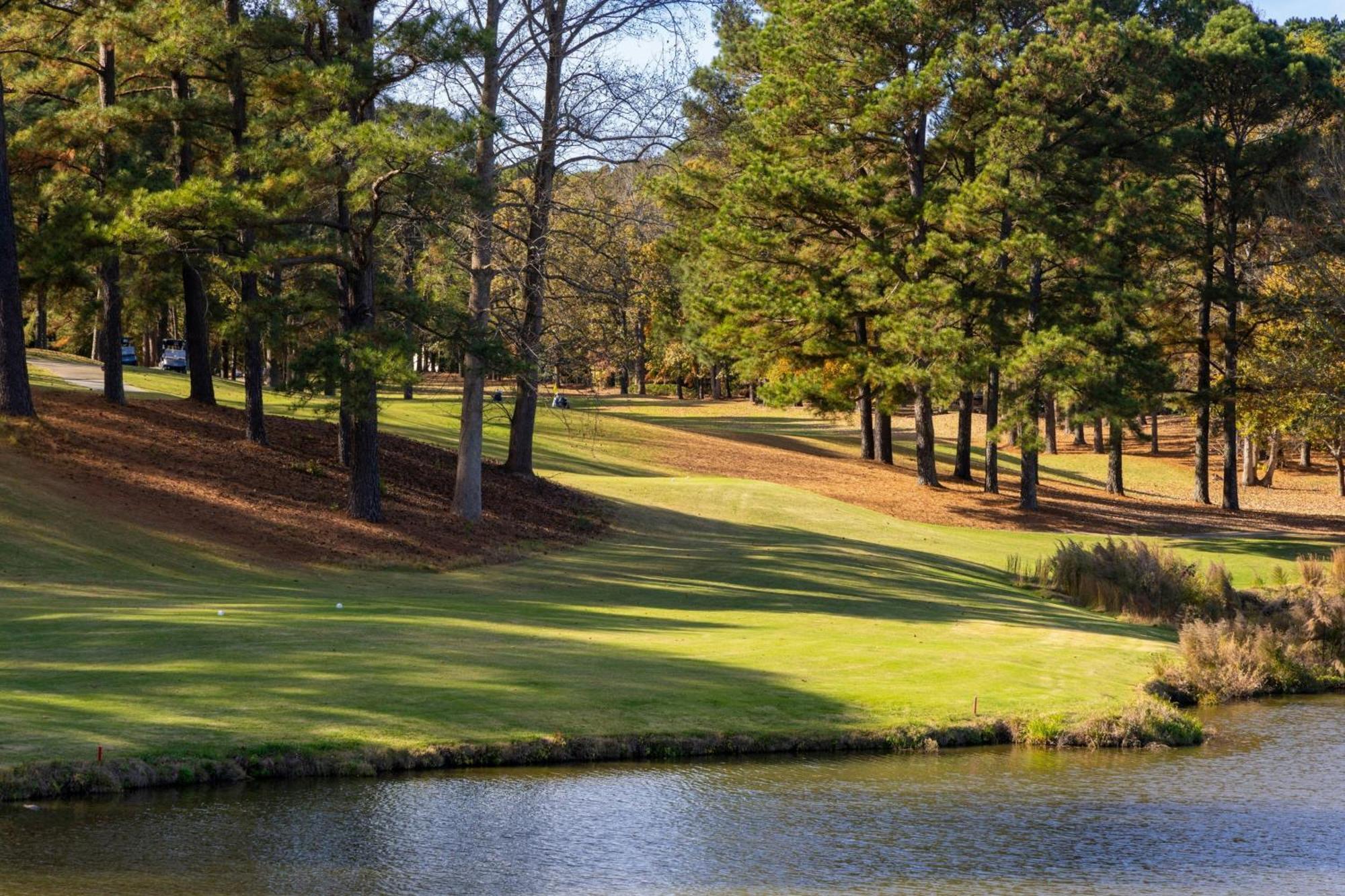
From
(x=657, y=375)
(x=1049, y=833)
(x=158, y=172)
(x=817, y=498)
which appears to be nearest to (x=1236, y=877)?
(x=1049, y=833)

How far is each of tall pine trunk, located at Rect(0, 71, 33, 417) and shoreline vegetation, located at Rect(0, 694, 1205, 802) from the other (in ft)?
51.6

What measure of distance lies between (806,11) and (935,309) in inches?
415

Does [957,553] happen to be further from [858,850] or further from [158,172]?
[858,850]

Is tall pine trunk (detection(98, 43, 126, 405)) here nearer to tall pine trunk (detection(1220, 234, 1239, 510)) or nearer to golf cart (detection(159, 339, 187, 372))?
tall pine trunk (detection(1220, 234, 1239, 510))

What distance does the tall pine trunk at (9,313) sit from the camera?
1006 inches

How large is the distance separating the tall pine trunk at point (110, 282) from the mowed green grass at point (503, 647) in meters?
6.11

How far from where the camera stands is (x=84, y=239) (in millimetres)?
24547

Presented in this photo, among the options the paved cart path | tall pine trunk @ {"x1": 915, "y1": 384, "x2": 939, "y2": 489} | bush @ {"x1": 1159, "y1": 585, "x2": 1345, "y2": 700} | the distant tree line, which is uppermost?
the distant tree line

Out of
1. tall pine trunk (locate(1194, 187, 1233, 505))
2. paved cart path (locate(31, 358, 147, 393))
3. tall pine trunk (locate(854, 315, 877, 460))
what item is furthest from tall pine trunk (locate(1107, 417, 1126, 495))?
paved cart path (locate(31, 358, 147, 393))

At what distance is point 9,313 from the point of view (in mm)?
25672

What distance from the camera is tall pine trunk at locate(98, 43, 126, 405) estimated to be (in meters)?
29.0

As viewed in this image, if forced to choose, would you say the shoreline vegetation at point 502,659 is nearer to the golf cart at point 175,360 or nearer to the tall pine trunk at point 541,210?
the tall pine trunk at point 541,210

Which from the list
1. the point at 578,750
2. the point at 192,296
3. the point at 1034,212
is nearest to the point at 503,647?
the point at 578,750

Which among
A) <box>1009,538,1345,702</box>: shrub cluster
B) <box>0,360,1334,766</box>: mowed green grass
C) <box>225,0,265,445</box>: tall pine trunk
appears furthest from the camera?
<box>225,0,265,445</box>: tall pine trunk
